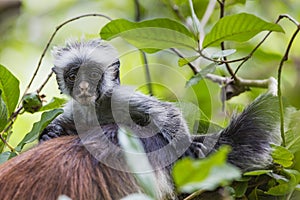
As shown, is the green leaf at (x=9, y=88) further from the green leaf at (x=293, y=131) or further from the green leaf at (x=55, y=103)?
the green leaf at (x=293, y=131)

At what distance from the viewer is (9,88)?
2256mm

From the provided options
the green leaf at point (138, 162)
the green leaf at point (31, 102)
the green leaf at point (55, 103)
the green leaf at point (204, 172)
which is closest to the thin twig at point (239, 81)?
the green leaf at point (55, 103)

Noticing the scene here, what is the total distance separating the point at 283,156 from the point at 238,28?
0.45 meters

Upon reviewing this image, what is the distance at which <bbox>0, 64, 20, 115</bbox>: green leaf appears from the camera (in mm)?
2240

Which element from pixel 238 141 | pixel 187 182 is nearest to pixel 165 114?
pixel 238 141

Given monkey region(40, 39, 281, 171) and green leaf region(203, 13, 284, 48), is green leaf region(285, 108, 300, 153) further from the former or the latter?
green leaf region(203, 13, 284, 48)

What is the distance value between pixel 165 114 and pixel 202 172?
3.78 feet

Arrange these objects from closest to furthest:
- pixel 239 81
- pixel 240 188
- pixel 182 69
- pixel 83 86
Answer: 1. pixel 240 188
2. pixel 83 86
3. pixel 239 81
4. pixel 182 69

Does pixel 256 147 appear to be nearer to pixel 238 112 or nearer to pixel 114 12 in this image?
pixel 238 112

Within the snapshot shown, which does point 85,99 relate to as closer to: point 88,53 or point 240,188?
point 88,53

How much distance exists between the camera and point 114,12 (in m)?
5.89

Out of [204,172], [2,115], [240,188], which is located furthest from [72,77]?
[204,172]

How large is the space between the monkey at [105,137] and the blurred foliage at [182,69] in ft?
0.35

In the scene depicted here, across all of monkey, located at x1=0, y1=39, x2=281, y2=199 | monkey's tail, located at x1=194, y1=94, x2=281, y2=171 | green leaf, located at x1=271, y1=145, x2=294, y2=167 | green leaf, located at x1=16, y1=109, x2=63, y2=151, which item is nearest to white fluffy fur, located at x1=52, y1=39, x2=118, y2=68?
monkey, located at x1=0, y1=39, x2=281, y2=199
